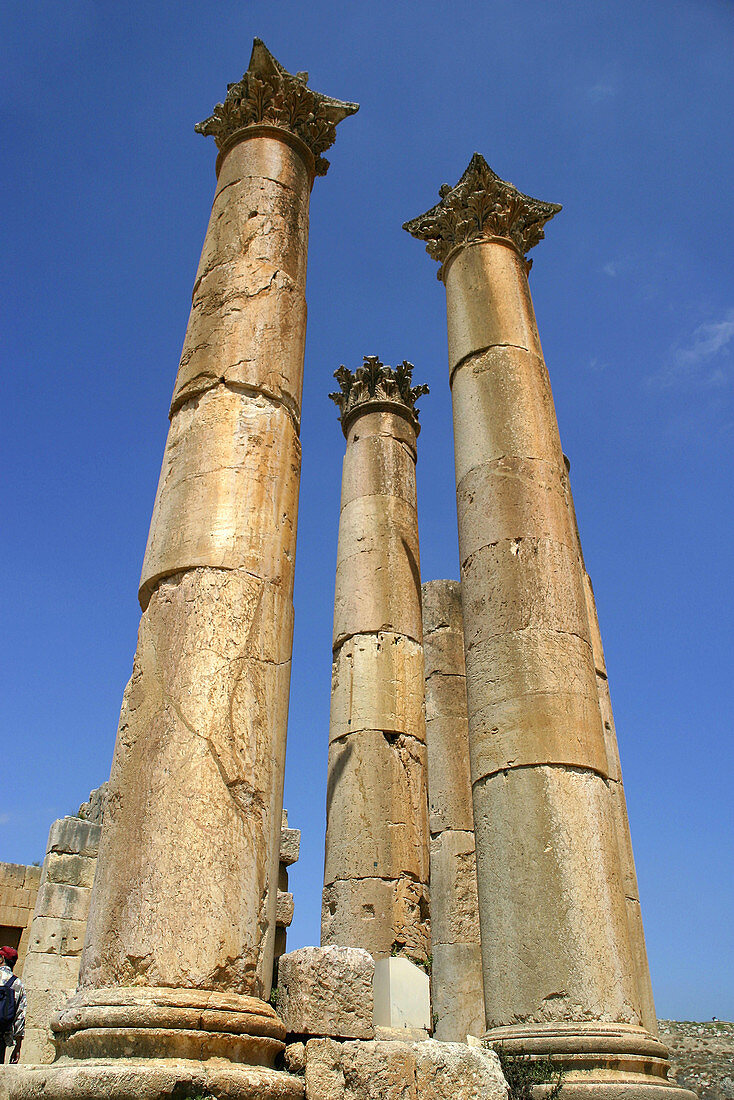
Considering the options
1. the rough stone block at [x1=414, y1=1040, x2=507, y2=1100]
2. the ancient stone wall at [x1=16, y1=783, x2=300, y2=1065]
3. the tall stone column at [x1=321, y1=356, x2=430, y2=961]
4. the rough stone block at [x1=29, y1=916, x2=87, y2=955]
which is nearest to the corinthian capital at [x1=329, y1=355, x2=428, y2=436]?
the tall stone column at [x1=321, y1=356, x2=430, y2=961]

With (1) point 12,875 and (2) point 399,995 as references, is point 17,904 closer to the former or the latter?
(1) point 12,875

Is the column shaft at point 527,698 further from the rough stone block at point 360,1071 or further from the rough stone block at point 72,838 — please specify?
the rough stone block at point 72,838

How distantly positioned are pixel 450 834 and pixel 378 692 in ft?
9.75

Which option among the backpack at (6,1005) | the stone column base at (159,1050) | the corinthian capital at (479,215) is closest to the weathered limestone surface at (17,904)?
the backpack at (6,1005)

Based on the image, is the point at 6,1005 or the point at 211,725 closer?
the point at 211,725

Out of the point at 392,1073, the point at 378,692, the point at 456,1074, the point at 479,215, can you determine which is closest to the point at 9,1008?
the point at 392,1073

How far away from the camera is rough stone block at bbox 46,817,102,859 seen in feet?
42.9

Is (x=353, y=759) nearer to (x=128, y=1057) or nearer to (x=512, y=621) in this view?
(x=512, y=621)

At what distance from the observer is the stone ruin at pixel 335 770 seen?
14.5 ft

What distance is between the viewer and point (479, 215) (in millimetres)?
10938

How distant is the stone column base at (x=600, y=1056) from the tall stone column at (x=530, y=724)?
0.04 feet

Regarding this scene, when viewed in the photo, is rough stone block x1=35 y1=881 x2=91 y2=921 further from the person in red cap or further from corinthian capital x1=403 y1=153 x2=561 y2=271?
corinthian capital x1=403 y1=153 x2=561 y2=271

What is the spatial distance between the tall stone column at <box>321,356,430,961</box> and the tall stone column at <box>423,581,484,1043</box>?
1321mm

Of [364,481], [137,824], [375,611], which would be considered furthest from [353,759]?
[137,824]
